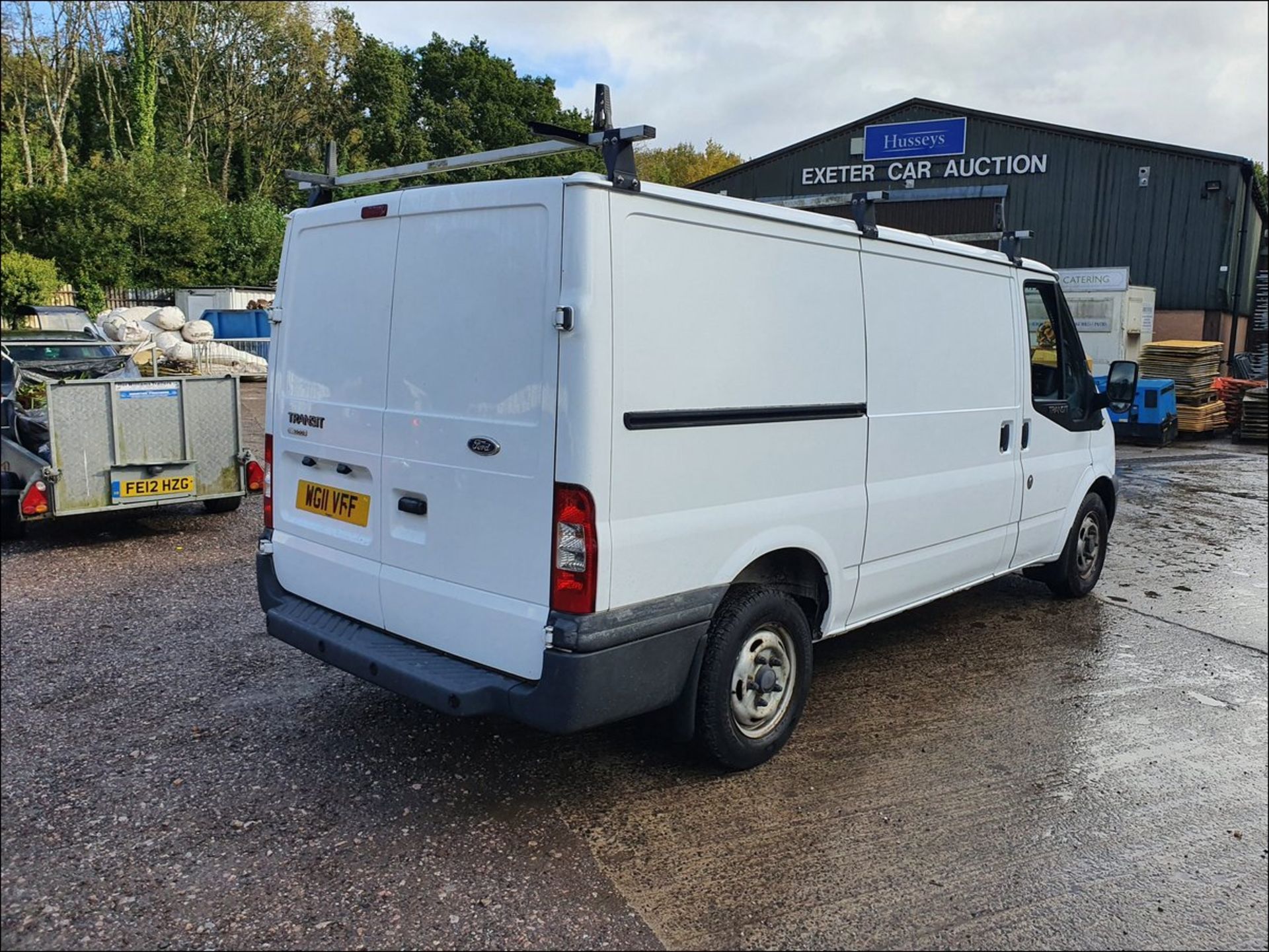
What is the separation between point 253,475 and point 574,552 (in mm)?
5794

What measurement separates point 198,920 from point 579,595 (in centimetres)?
148

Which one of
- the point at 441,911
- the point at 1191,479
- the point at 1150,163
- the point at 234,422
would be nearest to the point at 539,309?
the point at 441,911

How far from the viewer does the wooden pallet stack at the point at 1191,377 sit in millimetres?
16906

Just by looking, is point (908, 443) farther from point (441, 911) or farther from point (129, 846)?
point (129, 846)

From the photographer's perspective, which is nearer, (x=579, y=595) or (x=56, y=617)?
(x=579, y=595)

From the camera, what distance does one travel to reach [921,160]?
24750mm

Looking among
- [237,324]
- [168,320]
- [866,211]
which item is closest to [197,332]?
[168,320]

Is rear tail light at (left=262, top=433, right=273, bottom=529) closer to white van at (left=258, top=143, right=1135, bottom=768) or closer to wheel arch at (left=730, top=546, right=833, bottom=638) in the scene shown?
white van at (left=258, top=143, right=1135, bottom=768)

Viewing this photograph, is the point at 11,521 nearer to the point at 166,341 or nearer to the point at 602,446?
the point at 602,446

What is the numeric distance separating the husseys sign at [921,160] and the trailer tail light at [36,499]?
2225 cm

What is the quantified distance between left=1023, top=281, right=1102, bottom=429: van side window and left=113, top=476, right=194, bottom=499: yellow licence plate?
622cm

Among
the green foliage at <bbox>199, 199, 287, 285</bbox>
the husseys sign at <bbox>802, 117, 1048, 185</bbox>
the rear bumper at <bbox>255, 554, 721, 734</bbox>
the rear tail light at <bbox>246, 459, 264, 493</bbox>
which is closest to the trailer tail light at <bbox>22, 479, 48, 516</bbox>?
the rear tail light at <bbox>246, 459, 264, 493</bbox>

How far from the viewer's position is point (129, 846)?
3.31m

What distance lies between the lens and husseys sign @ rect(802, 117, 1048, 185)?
23.8 metres
